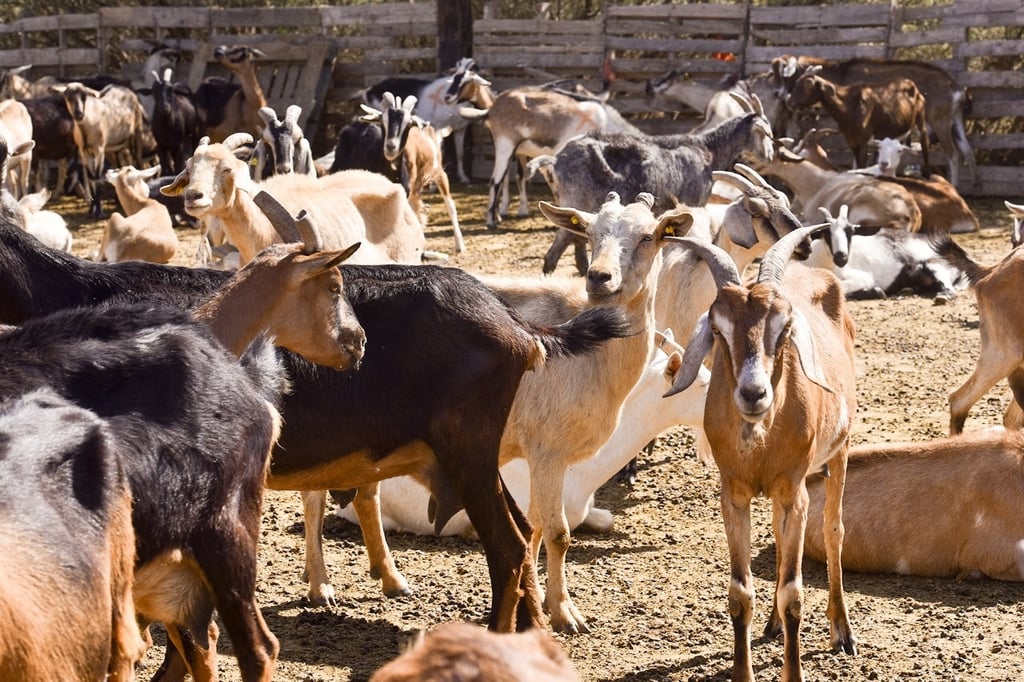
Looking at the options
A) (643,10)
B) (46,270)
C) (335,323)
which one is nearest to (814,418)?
(335,323)

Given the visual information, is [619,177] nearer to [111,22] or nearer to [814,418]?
[814,418]

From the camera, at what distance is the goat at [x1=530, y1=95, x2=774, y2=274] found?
467 inches

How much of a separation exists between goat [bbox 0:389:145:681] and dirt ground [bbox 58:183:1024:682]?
1.65 metres

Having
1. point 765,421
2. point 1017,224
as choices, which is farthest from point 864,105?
point 765,421

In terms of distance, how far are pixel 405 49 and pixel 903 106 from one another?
7998 mm

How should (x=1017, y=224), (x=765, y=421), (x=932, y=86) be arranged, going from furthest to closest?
(x=932, y=86), (x=1017, y=224), (x=765, y=421)

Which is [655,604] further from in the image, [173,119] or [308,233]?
[173,119]

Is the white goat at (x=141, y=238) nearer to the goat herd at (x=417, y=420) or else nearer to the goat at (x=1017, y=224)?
the goat herd at (x=417, y=420)

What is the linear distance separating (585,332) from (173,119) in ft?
50.4

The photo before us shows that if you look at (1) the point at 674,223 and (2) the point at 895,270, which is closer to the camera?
(1) the point at 674,223

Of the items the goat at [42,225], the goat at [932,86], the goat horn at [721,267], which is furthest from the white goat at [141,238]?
the goat at [932,86]

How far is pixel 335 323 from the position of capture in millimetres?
5074

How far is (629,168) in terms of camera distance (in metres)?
12.0

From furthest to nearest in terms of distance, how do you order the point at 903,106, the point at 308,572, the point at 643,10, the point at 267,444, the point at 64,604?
1. the point at 643,10
2. the point at 903,106
3. the point at 308,572
4. the point at 267,444
5. the point at 64,604
